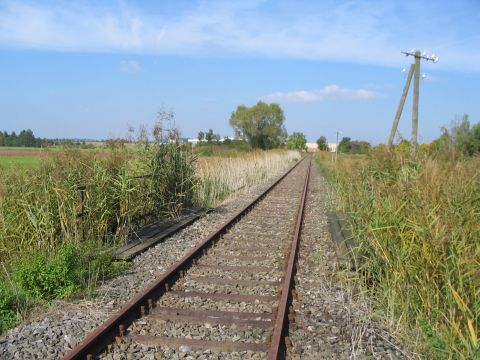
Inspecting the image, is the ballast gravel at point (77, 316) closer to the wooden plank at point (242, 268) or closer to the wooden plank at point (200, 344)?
the wooden plank at point (200, 344)

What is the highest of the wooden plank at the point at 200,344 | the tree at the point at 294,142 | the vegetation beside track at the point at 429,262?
the tree at the point at 294,142

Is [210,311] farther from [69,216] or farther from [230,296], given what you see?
[69,216]

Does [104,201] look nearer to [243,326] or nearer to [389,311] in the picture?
[243,326]

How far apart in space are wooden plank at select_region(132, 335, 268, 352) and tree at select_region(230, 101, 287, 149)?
75663 millimetres

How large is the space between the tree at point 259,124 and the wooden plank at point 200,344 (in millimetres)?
75663

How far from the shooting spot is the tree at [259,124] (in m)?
81.4

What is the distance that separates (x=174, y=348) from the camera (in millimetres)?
4395

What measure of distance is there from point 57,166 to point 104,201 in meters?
1.06

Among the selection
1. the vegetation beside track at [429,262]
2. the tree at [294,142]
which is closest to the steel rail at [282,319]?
the vegetation beside track at [429,262]

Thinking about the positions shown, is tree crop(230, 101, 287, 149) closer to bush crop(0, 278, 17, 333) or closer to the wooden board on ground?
the wooden board on ground

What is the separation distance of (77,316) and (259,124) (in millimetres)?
78158

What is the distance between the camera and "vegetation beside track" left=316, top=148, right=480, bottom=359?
14.4ft

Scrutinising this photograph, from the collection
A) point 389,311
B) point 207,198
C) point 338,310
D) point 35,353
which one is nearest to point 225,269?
point 338,310

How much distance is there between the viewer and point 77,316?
16.8 ft
